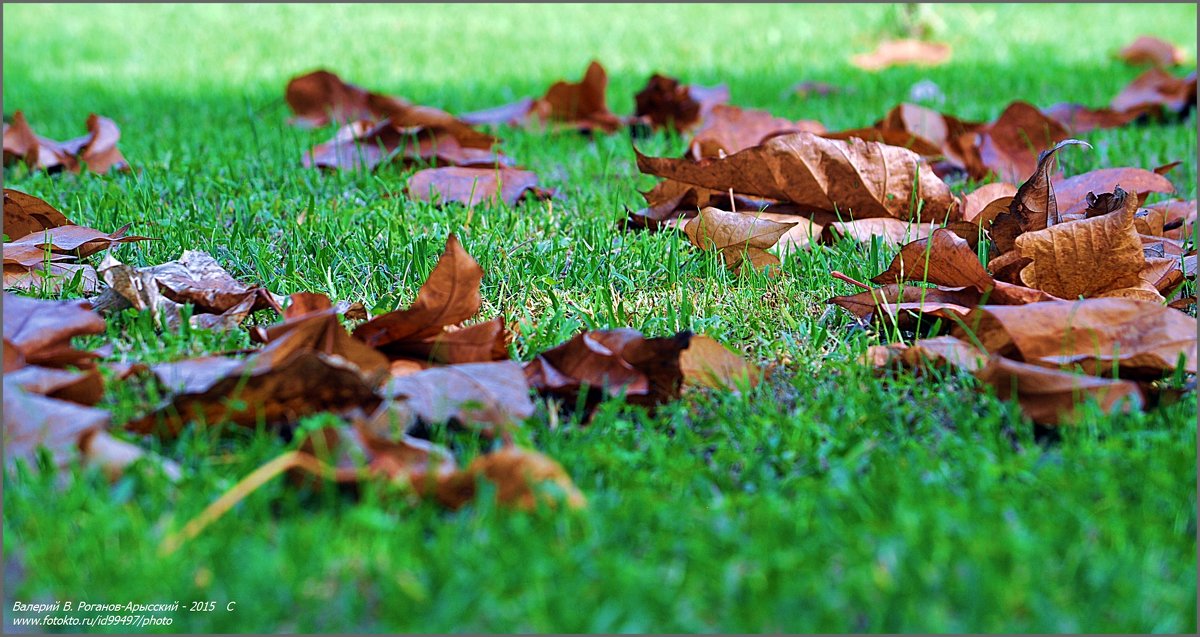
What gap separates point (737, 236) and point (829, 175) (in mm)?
248

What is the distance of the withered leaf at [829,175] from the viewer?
2162 millimetres

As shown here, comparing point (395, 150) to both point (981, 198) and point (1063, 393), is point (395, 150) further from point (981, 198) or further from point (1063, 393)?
point (1063, 393)

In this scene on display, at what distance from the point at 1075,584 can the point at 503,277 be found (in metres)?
1.22

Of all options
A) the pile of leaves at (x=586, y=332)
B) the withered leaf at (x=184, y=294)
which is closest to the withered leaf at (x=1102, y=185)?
the pile of leaves at (x=586, y=332)

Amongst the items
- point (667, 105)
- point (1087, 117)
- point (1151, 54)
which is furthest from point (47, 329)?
point (1151, 54)

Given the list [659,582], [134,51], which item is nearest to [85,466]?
[659,582]

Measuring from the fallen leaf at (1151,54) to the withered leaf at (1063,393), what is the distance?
164 inches

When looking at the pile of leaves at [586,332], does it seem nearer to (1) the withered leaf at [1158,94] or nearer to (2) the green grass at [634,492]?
(2) the green grass at [634,492]

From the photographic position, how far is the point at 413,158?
9.57 feet

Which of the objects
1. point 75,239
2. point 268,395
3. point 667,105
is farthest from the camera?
point 667,105

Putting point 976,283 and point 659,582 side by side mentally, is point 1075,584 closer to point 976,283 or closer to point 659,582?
point 659,582

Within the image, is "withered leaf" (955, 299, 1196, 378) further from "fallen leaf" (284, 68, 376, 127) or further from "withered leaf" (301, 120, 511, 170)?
"fallen leaf" (284, 68, 376, 127)

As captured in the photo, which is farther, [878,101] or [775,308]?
[878,101]

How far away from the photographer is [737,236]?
6.89ft
